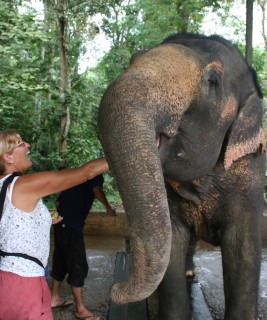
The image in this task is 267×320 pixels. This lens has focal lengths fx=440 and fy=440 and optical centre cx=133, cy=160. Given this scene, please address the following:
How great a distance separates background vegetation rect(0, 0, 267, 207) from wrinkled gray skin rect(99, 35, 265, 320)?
15.8 feet

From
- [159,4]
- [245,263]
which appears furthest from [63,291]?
[159,4]

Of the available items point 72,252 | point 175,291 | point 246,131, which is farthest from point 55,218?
point 246,131

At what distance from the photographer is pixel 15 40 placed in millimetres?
8164

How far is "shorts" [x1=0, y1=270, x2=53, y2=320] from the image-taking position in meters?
2.63

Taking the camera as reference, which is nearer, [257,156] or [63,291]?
[257,156]

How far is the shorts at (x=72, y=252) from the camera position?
4.27 meters

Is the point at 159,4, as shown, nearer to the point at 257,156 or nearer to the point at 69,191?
the point at 69,191

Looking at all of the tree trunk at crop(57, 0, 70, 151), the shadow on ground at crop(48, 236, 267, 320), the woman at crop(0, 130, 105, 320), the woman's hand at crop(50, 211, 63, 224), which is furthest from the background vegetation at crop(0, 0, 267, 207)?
the woman at crop(0, 130, 105, 320)

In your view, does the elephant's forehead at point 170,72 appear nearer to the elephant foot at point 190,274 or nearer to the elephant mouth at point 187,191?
the elephant mouth at point 187,191

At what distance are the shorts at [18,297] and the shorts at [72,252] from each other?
1564 mm

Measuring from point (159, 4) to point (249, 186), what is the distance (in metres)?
7.71

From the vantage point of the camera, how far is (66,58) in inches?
371

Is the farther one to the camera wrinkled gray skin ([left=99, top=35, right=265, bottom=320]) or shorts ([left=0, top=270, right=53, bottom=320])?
shorts ([left=0, top=270, right=53, bottom=320])

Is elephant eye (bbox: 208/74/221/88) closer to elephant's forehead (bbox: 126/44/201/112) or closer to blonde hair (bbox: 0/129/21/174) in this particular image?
elephant's forehead (bbox: 126/44/201/112)
